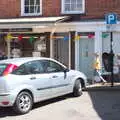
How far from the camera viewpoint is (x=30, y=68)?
1332cm

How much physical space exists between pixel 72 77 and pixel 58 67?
2.53 feet

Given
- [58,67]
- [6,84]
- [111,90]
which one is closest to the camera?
[6,84]

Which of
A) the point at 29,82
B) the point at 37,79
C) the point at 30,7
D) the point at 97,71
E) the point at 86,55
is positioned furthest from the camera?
the point at 30,7

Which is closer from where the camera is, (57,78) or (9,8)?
(57,78)

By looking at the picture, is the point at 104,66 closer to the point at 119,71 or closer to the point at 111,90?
the point at 119,71

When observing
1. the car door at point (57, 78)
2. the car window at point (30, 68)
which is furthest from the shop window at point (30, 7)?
the car window at point (30, 68)

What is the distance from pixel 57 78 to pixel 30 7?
9.80 meters

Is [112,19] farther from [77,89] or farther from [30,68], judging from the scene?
[30,68]

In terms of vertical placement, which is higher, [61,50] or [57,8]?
[57,8]

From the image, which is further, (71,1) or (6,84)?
(71,1)

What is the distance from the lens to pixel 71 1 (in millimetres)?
22594

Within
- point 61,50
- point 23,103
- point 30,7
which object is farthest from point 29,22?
point 23,103

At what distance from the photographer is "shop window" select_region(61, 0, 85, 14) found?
2230 cm

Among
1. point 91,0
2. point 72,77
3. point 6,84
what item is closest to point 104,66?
point 91,0
